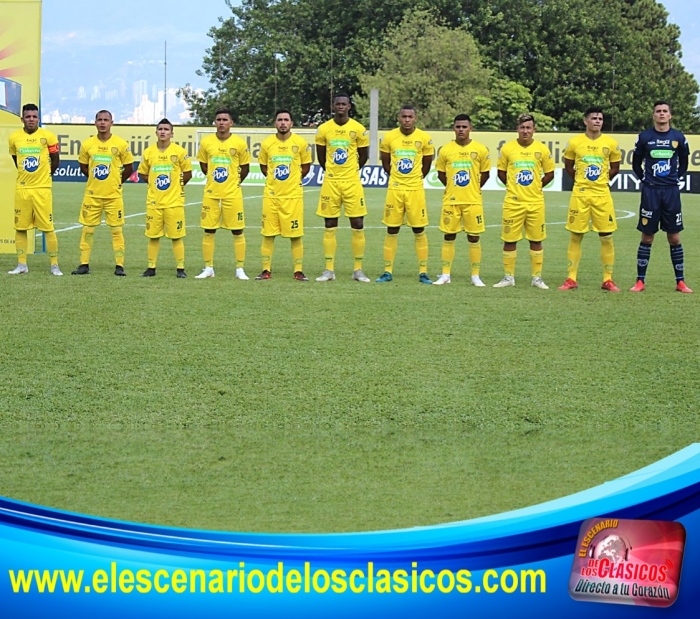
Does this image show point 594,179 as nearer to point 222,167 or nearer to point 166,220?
point 222,167

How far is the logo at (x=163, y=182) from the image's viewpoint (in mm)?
11492

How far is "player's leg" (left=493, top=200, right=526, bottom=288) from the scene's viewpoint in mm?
11094

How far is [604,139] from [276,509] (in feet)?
25.2

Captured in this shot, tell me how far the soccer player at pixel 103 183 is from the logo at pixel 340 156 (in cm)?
246

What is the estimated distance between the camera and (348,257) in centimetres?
1445

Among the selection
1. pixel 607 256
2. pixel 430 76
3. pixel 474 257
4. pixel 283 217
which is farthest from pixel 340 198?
pixel 430 76

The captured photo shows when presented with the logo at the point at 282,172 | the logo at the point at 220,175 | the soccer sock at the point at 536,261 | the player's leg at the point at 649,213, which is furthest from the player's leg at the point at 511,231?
the logo at the point at 220,175

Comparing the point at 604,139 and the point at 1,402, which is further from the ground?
the point at 604,139

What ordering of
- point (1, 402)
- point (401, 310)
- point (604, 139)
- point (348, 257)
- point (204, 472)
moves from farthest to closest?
point (348, 257)
point (604, 139)
point (401, 310)
point (1, 402)
point (204, 472)

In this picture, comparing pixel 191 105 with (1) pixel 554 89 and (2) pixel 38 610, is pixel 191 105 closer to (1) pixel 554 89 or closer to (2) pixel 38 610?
(1) pixel 554 89

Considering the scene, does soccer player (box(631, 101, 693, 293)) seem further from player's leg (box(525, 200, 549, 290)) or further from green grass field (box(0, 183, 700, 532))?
player's leg (box(525, 200, 549, 290))

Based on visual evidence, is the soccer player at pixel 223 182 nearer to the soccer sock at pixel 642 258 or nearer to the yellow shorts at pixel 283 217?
the yellow shorts at pixel 283 217

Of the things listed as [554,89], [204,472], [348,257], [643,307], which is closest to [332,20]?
[554,89]

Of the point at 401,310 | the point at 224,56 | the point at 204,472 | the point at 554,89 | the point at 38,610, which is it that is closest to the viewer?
the point at 38,610
